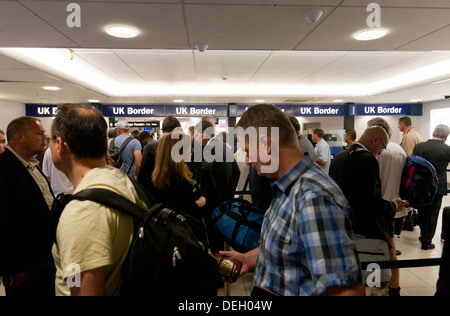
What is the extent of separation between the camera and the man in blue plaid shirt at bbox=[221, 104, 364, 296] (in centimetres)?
89

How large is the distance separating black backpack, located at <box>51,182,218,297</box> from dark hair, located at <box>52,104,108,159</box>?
243 mm

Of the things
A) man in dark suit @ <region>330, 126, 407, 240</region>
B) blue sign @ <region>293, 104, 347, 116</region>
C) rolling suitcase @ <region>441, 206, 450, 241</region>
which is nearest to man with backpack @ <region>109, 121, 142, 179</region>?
man in dark suit @ <region>330, 126, 407, 240</region>

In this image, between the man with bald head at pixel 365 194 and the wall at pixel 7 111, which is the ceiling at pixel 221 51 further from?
the man with bald head at pixel 365 194

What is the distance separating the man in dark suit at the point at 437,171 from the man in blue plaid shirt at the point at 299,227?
4.50 m

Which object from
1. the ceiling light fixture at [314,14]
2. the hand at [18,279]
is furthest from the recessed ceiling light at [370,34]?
the hand at [18,279]

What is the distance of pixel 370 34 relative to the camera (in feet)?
11.2

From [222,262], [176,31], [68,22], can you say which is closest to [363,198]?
[222,262]

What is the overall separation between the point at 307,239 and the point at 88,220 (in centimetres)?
76

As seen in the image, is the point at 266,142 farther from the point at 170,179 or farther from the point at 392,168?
the point at 392,168

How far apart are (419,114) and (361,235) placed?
1095cm

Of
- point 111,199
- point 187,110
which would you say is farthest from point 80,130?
point 187,110

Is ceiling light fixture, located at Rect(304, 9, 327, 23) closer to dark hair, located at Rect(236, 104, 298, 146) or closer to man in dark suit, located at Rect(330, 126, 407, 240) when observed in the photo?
man in dark suit, located at Rect(330, 126, 407, 240)

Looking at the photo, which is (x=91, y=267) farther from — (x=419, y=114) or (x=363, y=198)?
(x=419, y=114)
